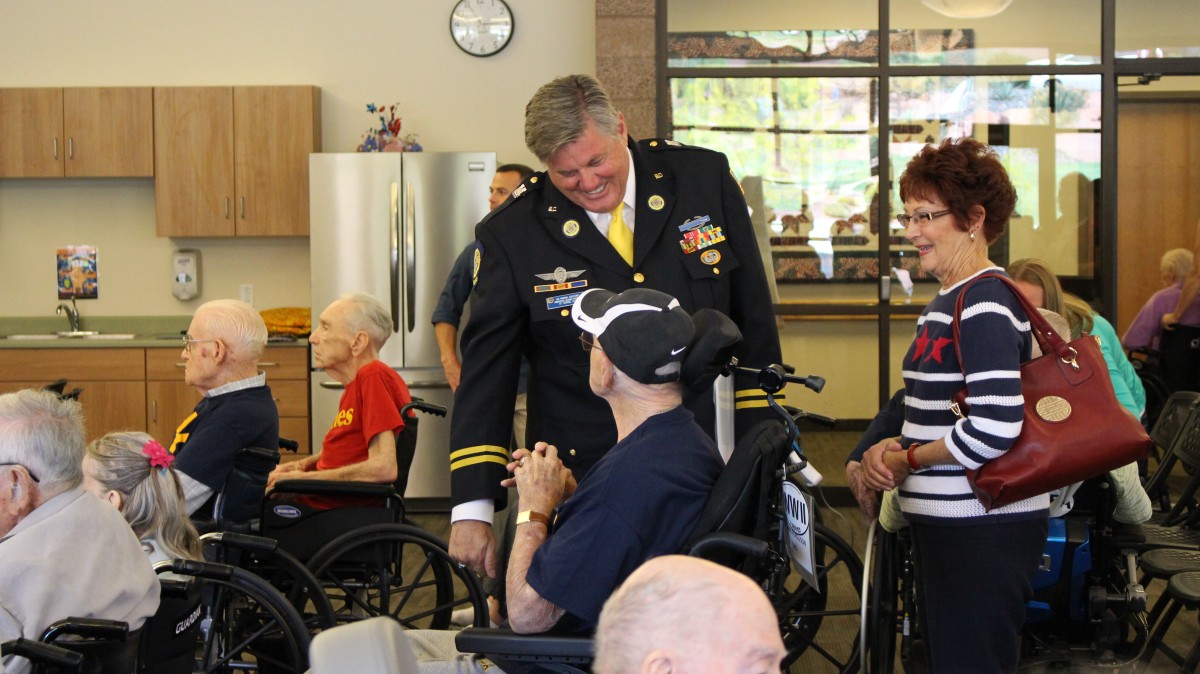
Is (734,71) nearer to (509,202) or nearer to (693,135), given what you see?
(693,135)

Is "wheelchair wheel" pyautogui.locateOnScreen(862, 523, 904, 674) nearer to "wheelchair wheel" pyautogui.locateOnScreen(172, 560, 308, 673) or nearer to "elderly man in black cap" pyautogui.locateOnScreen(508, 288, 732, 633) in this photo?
"elderly man in black cap" pyautogui.locateOnScreen(508, 288, 732, 633)

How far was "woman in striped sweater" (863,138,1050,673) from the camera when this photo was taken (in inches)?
91.3

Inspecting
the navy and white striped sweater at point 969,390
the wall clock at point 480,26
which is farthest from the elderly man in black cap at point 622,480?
the wall clock at point 480,26

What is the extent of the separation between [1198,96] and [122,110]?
7324mm

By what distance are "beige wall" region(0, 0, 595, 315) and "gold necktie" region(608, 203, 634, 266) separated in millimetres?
4526

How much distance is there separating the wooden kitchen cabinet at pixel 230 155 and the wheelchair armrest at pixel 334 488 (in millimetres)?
3603

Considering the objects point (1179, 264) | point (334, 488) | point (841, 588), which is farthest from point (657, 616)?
point (1179, 264)

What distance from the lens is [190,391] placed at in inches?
254

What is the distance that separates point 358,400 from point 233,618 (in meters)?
0.86

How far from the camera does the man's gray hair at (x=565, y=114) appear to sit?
2240 mm

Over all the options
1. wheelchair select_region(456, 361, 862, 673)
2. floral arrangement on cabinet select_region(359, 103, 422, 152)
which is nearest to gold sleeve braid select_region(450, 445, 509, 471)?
wheelchair select_region(456, 361, 862, 673)

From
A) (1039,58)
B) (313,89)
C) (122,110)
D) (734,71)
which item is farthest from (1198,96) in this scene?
(122,110)

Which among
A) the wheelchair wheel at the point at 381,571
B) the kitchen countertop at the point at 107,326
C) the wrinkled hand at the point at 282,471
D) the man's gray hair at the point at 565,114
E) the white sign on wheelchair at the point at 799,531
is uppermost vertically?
the man's gray hair at the point at 565,114

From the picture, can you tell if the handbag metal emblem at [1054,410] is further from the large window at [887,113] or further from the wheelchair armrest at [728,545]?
the large window at [887,113]
